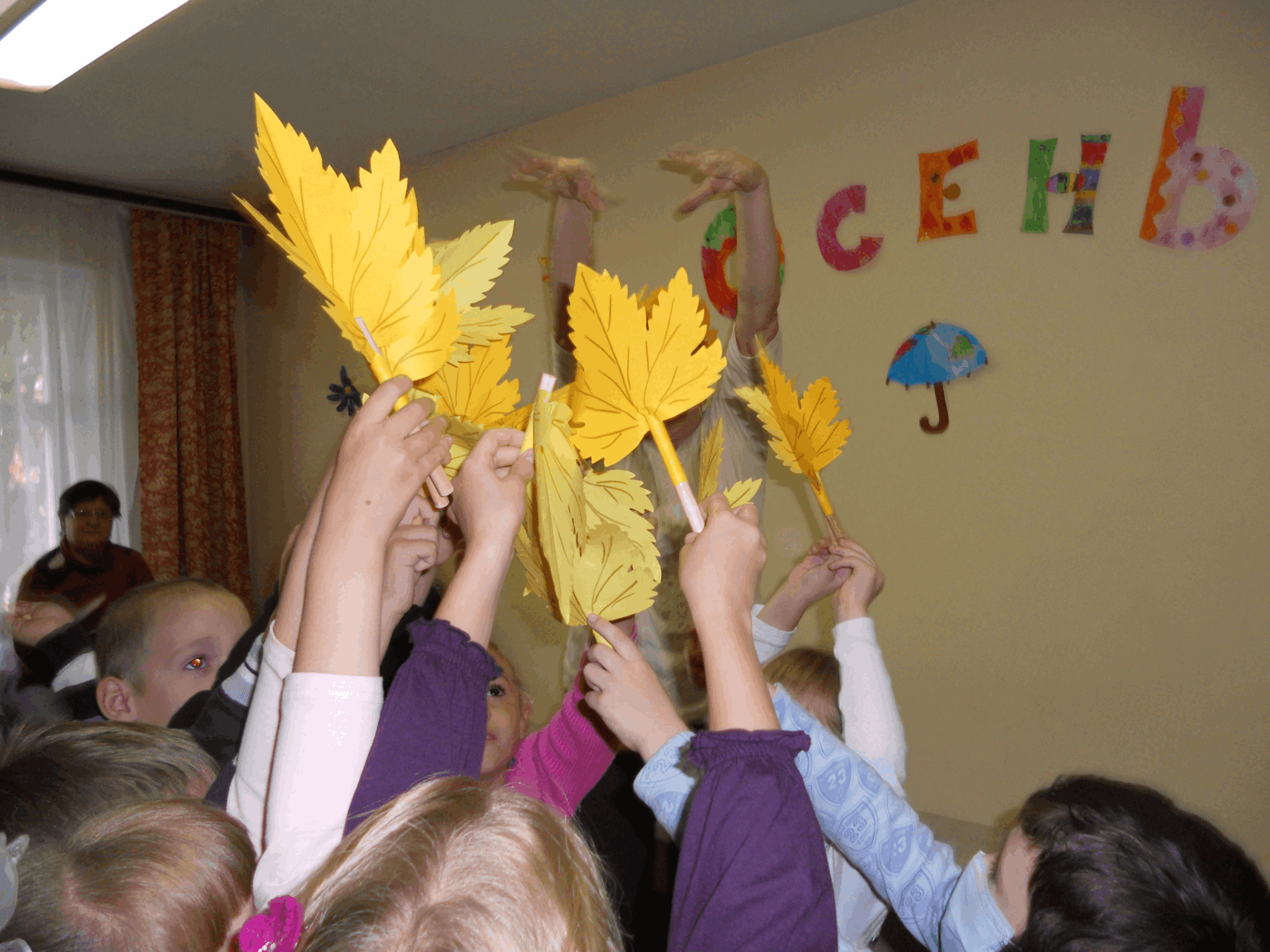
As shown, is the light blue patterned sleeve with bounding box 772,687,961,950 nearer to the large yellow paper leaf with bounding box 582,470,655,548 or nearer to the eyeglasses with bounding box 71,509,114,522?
the large yellow paper leaf with bounding box 582,470,655,548

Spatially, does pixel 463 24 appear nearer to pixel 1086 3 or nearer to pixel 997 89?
pixel 997 89

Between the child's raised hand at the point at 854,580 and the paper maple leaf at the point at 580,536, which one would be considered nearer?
the paper maple leaf at the point at 580,536

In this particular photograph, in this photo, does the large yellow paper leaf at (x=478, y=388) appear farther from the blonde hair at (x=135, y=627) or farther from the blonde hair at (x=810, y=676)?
the blonde hair at (x=135, y=627)

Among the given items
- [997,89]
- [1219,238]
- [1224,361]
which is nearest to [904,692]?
[1224,361]

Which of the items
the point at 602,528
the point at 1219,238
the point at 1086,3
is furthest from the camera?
the point at 1086,3

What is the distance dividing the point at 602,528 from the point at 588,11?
2.23 m

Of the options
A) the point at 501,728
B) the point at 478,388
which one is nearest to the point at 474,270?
the point at 478,388

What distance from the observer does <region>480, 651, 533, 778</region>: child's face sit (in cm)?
122

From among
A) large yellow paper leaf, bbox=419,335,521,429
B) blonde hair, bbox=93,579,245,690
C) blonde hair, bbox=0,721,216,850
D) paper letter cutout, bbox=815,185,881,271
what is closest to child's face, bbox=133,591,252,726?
blonde hair, bbox=93,579,245,690

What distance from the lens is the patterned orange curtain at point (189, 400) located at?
4176 millimetres

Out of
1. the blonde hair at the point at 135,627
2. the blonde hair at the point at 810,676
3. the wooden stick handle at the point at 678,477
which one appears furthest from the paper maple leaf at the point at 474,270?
the blonde hair at the point at 135,627

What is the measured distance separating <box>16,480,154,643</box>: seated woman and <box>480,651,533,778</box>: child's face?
1.81 metres

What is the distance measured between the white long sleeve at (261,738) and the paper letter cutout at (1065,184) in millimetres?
2144

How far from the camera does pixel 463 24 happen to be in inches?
99.2
